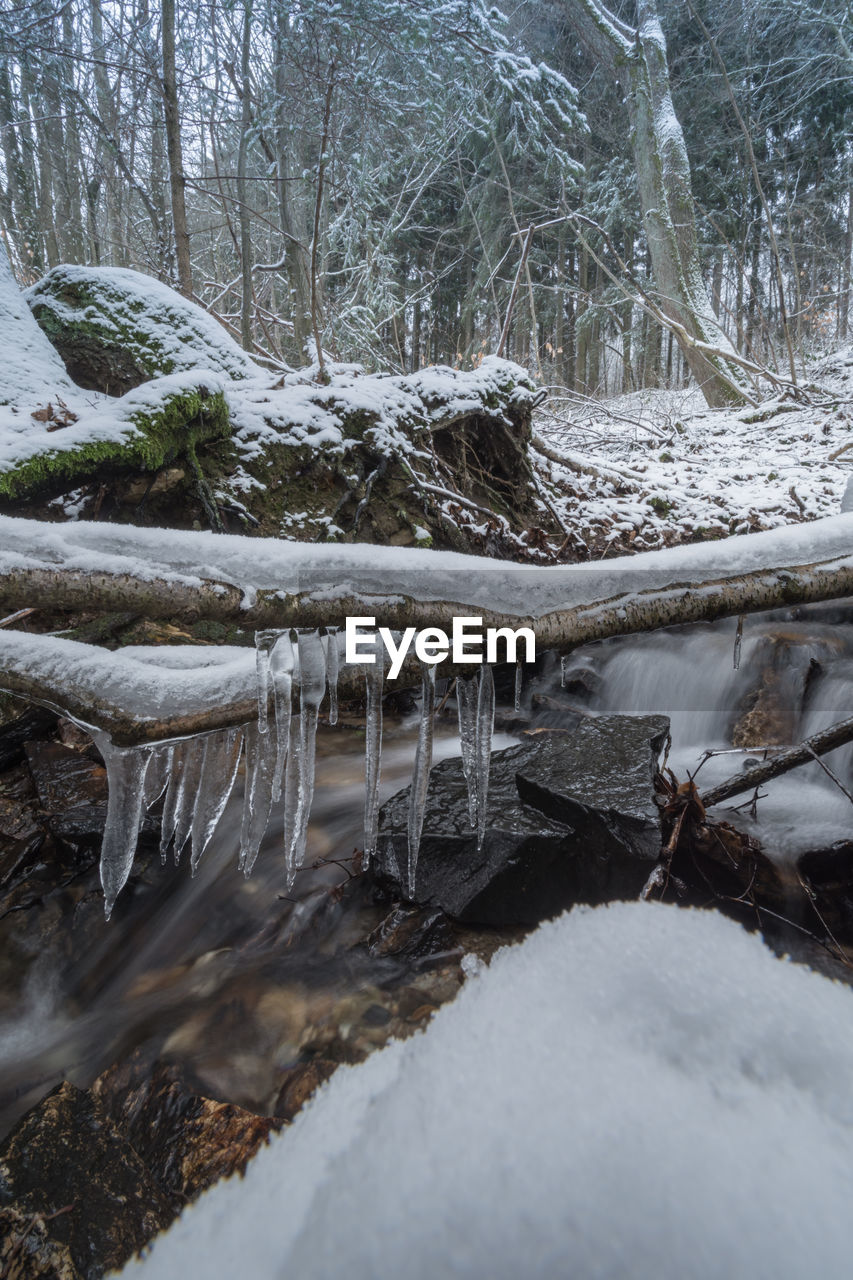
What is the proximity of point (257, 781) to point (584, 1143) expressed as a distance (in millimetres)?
1299

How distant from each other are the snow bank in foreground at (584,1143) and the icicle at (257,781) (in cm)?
86

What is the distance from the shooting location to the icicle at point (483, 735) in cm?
183

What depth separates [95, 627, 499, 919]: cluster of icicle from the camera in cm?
152

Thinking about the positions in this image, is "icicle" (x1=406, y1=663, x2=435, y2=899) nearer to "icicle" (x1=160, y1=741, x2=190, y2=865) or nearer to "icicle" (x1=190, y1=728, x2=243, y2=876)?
"icicle" (x1=190, y1=728, x2=243, y2=876)

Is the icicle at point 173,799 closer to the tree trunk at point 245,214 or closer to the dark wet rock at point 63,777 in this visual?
the dark wet rock at point 63,777

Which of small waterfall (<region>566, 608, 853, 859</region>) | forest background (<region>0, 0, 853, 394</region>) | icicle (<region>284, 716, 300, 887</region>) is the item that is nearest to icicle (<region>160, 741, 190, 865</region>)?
icicle (<region>284, 716, 300, 887</region>)

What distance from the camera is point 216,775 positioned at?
1948 mm

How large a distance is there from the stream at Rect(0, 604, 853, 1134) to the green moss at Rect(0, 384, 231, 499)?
1776mm

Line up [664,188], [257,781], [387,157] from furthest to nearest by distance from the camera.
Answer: [664,188], [387,157], [257,781]

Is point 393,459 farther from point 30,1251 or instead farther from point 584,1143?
point 30,1251

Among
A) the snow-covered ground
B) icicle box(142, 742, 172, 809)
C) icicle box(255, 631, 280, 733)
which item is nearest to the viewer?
icicle box(255, 631, 280, 733)

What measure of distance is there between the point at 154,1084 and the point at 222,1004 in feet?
1.04

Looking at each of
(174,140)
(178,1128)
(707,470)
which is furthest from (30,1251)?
(707,470)

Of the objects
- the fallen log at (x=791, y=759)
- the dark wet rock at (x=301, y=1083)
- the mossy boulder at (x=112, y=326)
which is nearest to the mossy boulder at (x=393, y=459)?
the mossy boulder at (x=112, y=326)
